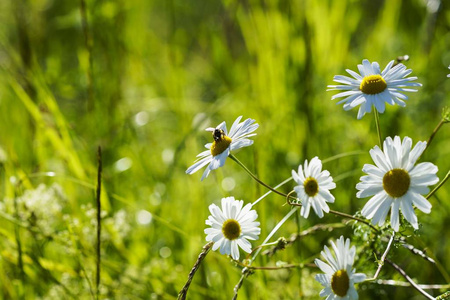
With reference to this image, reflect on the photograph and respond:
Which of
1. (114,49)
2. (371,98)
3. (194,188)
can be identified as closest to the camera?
(371,98)

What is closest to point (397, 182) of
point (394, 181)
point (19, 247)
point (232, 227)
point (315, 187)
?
point (394, 181)

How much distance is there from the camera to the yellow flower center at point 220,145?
2.49 feet

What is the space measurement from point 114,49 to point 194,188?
82 centimetres

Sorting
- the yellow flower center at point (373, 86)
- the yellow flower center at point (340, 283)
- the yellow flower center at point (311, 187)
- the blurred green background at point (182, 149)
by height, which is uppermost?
the blurred green background at point (182, 149)

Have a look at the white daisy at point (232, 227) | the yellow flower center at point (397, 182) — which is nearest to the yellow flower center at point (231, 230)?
the white daisy at point (232, 227)

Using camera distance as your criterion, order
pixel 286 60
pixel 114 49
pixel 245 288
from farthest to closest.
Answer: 1. pixel 114 49
2. pixel 286 60
3. pixel 245 288

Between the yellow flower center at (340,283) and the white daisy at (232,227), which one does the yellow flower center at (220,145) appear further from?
the yellow flower center at (340,283)

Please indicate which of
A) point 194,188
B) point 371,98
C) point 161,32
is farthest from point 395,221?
point 161,32

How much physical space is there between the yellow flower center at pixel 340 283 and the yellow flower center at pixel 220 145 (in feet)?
0.79

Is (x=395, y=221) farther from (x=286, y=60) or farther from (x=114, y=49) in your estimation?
(x=114, y=49)

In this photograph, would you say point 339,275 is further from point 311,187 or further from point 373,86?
point 373,86

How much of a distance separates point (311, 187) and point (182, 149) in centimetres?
98

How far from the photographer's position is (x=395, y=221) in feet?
2.07

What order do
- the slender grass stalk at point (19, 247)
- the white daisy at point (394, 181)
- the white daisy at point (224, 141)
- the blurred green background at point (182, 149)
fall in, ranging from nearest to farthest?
the white daisy at point (394, 181) → the white daisy at point (224, 141) → the slender grass stalk at point (19, 247) → the blurred green background at point (182, 149)
